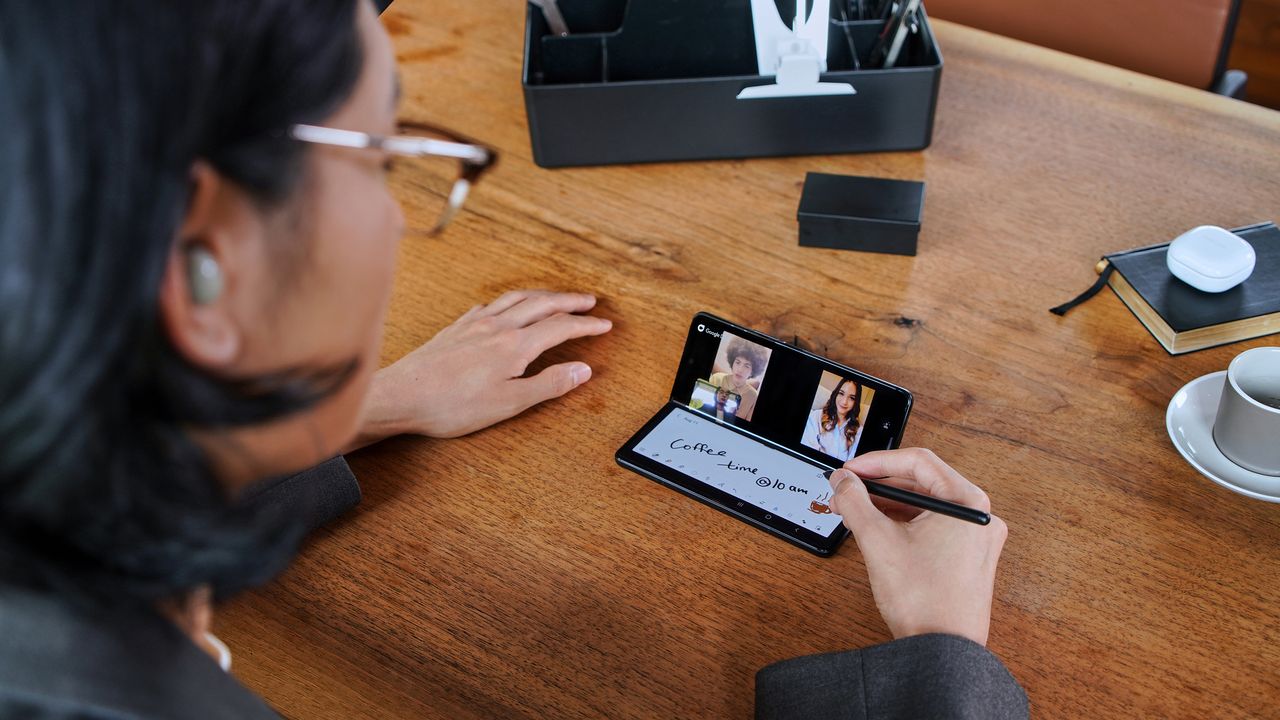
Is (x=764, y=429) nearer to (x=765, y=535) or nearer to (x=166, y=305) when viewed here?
(x=765, y=535)

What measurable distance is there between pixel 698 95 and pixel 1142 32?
0.72 meters

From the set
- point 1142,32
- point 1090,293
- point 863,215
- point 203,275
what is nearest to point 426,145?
point 203,275

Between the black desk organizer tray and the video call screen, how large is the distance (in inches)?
13.5

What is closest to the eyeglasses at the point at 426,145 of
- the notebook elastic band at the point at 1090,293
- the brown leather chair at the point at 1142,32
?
the notebook elastic band at the point at 1090,293

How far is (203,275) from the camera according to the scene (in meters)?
0.44

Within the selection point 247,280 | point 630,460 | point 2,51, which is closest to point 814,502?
point 630,460

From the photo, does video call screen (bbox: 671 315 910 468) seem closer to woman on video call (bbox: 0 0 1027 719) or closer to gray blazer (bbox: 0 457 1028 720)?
gray blazer (bbox: 0 457 1028 720)

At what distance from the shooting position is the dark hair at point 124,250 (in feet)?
1.18

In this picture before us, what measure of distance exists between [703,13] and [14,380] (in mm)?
945

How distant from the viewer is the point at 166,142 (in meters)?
0.38

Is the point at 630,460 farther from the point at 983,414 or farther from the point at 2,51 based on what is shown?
the point at 2,51

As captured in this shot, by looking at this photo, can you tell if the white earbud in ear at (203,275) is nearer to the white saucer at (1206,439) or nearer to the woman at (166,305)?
the woman at (166,305)

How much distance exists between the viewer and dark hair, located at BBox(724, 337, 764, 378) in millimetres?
920

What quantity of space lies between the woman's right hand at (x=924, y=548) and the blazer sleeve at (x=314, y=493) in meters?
0.43
